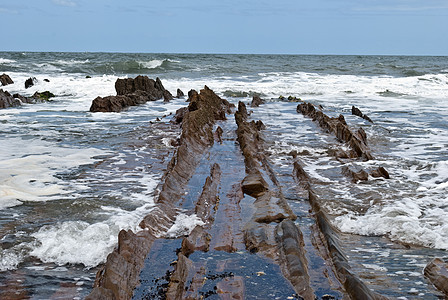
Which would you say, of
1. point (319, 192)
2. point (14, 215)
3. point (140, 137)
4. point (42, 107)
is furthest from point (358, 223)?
point (42, 107)

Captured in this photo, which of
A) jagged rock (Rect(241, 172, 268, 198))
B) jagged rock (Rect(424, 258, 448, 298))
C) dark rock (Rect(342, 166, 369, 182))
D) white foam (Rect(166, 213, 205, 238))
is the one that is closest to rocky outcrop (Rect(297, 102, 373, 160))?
dark rock (Rect(342, 166, 369, 182))

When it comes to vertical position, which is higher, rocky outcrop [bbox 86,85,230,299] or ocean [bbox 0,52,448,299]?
rocky outcrop [bbox 86,85,230,299]

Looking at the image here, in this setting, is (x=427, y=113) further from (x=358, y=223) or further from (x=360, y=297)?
(x=360, y=297)

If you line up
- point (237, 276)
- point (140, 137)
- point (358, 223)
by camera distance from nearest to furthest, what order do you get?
point (237, 276) → point (358, 223) → point (140, 137)

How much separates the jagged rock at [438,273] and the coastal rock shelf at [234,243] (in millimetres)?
509

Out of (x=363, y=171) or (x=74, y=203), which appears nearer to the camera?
(x=74, y=203)

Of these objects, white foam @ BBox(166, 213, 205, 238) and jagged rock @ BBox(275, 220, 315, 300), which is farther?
white foam @ BBox(166, 213, 205, 238)

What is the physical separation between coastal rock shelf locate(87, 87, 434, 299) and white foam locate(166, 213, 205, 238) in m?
0.01

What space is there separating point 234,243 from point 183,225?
2.69 feet

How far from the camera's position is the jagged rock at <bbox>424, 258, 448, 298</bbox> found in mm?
3694

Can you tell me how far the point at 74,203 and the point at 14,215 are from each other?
2.34 feet

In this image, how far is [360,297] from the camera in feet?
10.8

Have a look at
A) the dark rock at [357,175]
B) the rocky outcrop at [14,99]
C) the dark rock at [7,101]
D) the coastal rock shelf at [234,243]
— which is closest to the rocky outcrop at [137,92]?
the rocky outcrop at [14,99]

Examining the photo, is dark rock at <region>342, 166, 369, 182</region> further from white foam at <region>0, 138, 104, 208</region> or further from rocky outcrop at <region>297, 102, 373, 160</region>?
white foam at <region>0, 138, 104, 208</region>
